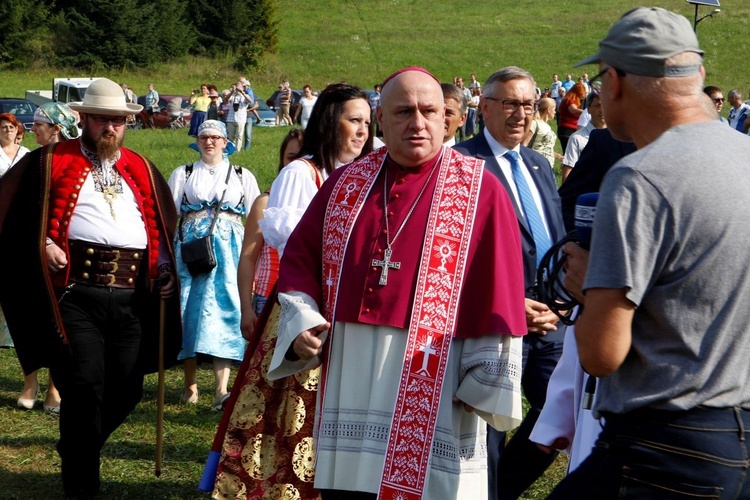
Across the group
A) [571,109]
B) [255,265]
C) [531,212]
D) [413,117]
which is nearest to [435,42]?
[571,109]

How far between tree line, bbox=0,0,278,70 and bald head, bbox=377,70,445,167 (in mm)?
50539

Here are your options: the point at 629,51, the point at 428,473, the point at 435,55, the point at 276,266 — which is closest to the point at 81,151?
the point at 276,266

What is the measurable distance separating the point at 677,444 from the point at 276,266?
3645 mm

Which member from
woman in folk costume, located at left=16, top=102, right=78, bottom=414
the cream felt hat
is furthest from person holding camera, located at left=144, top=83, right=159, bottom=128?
the cream felt hat

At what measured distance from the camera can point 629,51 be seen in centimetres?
256

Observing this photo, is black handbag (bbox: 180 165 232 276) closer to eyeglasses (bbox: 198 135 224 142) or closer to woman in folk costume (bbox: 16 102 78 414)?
eyeglasses (bbox: 198 135 224 142)

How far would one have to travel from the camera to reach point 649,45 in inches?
99.8

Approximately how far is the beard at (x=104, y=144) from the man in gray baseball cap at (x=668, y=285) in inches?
147

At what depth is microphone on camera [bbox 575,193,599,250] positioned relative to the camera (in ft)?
9.20

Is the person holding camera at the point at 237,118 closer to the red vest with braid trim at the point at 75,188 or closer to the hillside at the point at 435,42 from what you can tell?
the red vest with braid trim at the point at 75,188

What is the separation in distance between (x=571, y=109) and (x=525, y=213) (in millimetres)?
11598

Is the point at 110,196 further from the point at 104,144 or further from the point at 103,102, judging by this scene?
the point at 103,102

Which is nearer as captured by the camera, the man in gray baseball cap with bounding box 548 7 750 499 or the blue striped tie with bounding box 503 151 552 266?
the man in gray baseball cap with bounding box 548 7 750 499

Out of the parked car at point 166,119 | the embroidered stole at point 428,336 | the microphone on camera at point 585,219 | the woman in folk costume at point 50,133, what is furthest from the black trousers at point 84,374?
the parked car at point 166,119
